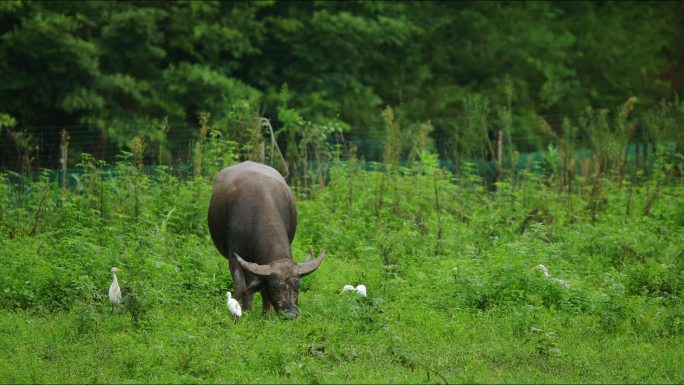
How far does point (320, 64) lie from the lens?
25.9 meters

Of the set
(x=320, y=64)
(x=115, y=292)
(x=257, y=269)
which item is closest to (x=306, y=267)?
(x=257, y=269)

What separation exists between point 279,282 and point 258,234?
785 mm

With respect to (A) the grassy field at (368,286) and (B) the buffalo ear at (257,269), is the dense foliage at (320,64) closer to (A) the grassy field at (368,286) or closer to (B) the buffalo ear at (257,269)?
(A) the grassy field at (368,286)

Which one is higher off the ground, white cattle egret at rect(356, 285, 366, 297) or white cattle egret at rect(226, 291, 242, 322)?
white cattle egret at rect(356, 285, 366, 297)

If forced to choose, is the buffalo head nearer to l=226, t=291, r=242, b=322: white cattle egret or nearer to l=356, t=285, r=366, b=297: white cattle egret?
l=226, t=291, r=242, b=322: white cattle egret

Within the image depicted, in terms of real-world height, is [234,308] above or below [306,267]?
below

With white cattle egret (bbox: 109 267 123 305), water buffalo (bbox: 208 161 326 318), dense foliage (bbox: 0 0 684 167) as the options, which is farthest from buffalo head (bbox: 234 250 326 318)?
dense foliage (bbox: 0 0 684 167)

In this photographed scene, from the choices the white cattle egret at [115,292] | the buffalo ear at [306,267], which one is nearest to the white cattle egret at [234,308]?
the buffalo ear at [306,267]

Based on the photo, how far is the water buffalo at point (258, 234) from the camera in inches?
374

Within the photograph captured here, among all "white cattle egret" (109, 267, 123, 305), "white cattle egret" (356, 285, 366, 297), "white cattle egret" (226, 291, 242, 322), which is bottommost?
"white cattle egret" (109, 267, 123, 305)

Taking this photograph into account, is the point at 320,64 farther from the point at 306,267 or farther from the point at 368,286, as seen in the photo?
the point at 306,267

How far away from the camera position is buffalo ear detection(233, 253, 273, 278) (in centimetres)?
948

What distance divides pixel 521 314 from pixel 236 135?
7625mm

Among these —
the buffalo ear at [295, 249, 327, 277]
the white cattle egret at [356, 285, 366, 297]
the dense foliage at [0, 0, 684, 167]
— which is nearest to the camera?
the buffalo ear at [295, 249, 327, 277]
